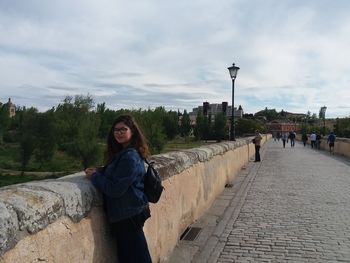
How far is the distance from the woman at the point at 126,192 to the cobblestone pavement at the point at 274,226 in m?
2.08

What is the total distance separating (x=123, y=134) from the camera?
12.6 ft

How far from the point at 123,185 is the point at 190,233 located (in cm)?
391

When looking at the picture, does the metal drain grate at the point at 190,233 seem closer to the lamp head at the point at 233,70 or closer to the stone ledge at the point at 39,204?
the stone ledge at the point at 39,204

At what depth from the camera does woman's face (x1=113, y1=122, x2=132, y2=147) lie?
151 inches

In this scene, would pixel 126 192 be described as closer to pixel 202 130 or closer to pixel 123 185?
pixel 123 185

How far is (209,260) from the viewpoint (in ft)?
19.1

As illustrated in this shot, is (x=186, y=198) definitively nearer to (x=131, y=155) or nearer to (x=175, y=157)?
(x=175, y=157)

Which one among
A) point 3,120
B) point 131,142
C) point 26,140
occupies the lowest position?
point 26,140

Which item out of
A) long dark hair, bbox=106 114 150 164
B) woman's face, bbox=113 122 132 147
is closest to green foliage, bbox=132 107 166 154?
long dark hair, bbox=106 114 150 164

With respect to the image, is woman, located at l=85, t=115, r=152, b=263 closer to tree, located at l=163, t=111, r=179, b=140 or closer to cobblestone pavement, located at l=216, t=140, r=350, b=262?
cobblestone pavement, located at l=216, t=140, r=350, b=262

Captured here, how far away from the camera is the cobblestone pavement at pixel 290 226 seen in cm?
609

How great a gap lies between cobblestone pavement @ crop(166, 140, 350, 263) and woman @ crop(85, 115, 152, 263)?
2085mm

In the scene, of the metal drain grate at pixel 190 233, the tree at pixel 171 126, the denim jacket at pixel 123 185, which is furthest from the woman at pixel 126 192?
the tree at pixel 171 126

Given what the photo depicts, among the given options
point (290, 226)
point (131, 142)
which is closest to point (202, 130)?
point (290, 226)
